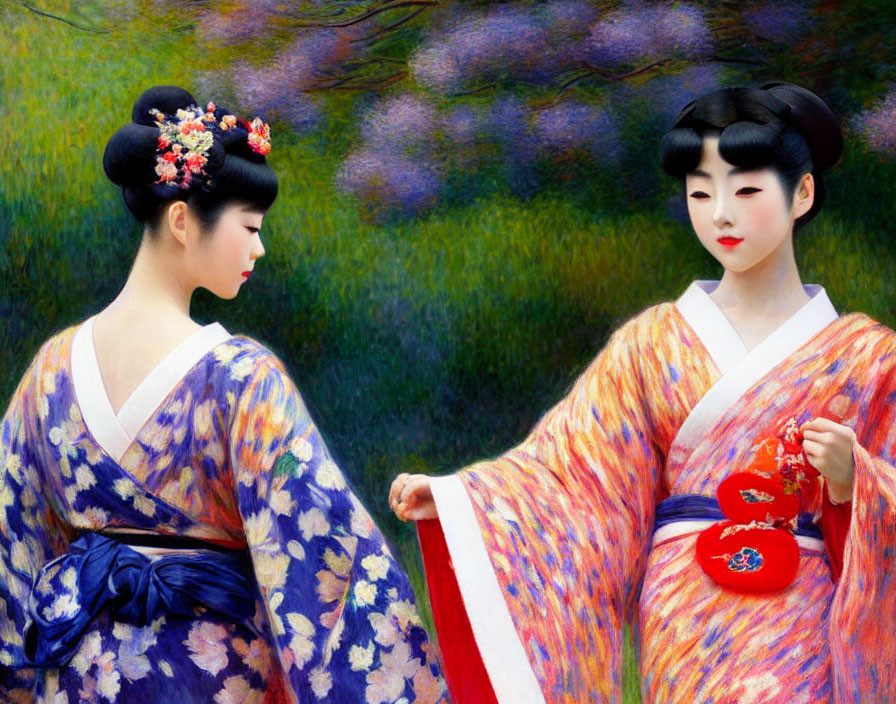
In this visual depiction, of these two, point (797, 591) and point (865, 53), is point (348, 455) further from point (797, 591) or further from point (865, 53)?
point (865, 53)

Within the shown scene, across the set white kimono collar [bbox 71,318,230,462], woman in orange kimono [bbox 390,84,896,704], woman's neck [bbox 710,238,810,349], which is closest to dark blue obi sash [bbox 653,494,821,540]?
woman in orange kimono [bbox 390,84,896,704]

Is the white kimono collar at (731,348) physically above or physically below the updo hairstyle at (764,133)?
below

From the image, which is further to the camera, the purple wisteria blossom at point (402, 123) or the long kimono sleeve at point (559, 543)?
the purple wisteria blossom at point (402, 123)

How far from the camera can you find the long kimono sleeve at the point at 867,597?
277 centimetres

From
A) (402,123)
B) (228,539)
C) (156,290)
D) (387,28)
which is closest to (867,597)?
(228,539)

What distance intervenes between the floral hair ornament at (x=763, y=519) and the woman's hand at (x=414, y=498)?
0.52 meters

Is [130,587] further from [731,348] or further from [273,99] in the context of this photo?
[273,99]

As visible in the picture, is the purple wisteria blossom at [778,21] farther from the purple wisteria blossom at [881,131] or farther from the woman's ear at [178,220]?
the woman's ear at [178,220]


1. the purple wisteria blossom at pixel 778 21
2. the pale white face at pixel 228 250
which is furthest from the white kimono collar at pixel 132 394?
the purple wisteria blossom at pixel 778 21

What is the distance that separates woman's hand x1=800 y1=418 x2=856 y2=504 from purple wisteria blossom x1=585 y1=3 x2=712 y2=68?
1207 mm

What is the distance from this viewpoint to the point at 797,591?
2840mm

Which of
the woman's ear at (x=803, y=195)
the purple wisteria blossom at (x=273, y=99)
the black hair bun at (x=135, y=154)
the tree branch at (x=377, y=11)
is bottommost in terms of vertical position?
the woman's ear at (x=803, y=195)

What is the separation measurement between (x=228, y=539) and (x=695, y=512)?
0.90m

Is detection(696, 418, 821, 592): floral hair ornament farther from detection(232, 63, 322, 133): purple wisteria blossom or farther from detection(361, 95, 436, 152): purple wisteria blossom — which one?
detection(232, 63, 322, 133): purple wisteria blossom
